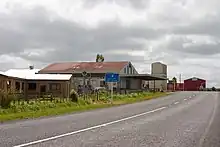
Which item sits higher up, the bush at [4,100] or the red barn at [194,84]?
the red barn at [194,84]

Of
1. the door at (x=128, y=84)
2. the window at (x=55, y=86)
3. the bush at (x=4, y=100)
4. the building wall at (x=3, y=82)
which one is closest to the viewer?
the bush at (x=4, y=100)

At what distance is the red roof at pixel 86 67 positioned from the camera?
273 feet

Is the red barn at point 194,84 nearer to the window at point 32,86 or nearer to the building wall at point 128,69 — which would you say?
the building wall at point 128,69

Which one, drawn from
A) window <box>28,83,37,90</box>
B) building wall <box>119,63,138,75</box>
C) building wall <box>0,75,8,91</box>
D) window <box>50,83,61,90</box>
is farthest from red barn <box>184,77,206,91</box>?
building wall <box>0,75,8,91</box>

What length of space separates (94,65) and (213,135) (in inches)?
2907

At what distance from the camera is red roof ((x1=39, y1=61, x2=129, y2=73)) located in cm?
8319

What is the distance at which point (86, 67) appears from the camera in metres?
86.5

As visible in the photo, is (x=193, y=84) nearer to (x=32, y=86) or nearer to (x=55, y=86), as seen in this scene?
(x=55, y=86)

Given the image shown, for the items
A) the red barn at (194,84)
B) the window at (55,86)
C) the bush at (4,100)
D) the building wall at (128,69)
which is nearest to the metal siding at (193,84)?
the red barn at (194,84)

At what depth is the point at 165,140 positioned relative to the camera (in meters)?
12.3

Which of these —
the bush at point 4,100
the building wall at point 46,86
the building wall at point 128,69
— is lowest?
the bush at point 4,100

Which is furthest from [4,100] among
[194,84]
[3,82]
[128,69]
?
[194,84]

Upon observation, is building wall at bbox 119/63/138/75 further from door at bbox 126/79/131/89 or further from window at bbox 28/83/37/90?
window at bbox 28/83/37/90

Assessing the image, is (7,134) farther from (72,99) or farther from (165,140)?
(72,99)
